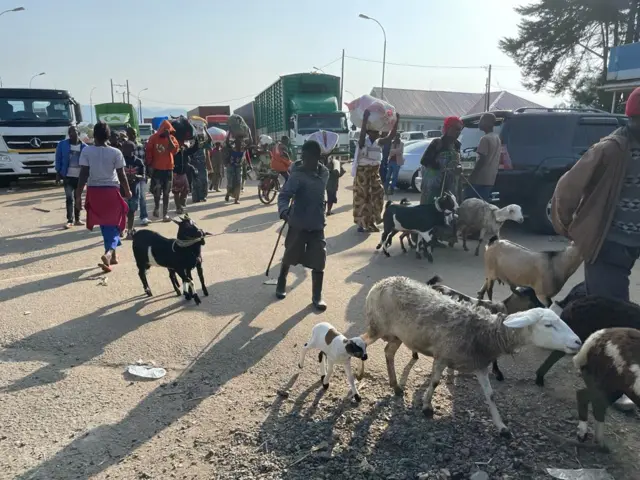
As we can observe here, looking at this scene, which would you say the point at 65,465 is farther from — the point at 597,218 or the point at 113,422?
the point at 597,218

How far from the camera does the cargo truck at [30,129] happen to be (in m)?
15.7

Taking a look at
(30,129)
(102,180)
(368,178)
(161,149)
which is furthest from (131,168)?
(30,129)

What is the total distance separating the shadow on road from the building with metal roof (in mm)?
52743

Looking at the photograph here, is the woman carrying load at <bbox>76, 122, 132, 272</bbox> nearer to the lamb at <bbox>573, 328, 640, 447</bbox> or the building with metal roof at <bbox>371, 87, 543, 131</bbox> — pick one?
the lamb at <bbox>573, 328, 640, 447</bbox>

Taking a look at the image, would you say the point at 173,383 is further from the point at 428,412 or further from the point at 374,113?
the point at 374,113

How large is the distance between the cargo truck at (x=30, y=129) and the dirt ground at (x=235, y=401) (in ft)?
36.8

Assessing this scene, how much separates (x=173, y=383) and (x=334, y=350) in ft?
4.67

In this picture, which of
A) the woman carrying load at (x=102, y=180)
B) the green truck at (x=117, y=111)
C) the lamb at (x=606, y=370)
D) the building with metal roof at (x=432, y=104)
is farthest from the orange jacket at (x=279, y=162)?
the building with metal roof at (x=432, y=104)

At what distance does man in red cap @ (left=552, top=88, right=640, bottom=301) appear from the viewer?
355cm

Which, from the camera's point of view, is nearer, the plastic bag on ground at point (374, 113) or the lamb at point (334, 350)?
the lamb at point (334, 350)

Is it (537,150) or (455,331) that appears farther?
(537,150)

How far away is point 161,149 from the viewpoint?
32.1ft

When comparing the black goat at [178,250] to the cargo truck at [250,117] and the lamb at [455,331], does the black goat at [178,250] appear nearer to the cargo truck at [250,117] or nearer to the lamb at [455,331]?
the lamb at [455,331]

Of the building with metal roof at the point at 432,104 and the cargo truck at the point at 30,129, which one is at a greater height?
the building with metal roof at the point at 432,104
